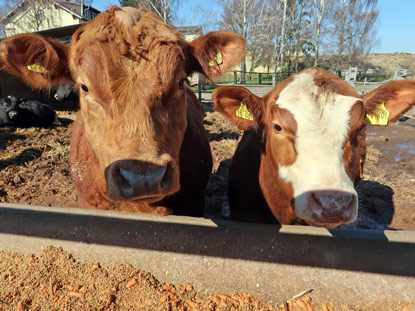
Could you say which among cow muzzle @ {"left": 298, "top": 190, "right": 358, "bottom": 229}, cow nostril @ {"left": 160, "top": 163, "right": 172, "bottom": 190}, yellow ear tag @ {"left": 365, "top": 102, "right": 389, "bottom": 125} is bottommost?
cow muzzle @ {"left": 298, "top": 190, "right": 358, "bottom": 229}

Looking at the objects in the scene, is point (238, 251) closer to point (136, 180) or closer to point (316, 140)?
point (316, 140)

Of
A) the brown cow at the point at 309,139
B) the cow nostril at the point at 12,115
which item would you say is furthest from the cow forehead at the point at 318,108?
the cow nostril at the point at 12,115

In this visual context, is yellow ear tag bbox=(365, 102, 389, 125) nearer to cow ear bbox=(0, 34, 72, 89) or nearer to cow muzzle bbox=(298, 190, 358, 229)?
cow muzzle bbox=(298, 190, 358, 229)

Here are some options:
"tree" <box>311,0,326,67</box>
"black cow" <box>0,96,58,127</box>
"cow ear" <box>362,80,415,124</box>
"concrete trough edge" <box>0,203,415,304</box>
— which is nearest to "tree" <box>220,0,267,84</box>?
"tree" <box>311,0,326,67</box>

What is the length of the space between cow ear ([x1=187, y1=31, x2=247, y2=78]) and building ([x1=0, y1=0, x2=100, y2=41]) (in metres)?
27.9

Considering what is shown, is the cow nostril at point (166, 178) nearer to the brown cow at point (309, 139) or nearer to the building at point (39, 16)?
the brown cow at point (309, 139)

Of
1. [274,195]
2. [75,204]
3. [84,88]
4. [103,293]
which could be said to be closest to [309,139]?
[274,195]

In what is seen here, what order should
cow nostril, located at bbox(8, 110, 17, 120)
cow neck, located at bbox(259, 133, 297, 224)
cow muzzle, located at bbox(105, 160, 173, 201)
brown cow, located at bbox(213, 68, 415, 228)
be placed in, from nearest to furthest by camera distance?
cow muzzle, located at bbox(105, 160, 173, 201), brown cow, located at bbox(213, 68, 415, 228), cow neck, located at bbox(259, 133, 297, 224), cow nostril, located at bbox(8, 110, 17, 120)

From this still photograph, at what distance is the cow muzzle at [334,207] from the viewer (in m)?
1.64

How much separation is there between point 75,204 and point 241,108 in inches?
109

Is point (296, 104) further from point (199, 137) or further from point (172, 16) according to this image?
point (172, 16)

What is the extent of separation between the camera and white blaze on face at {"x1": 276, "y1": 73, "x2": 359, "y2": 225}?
5.95 ft

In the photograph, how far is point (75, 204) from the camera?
13.0 feet

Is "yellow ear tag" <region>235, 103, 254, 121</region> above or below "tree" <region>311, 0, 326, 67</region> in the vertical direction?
below
